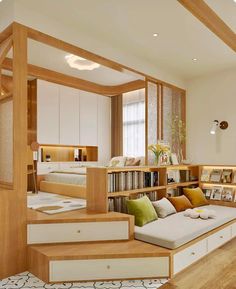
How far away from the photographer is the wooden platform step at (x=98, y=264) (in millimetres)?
2594

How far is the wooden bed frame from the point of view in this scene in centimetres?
478

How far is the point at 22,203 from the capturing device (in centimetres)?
288

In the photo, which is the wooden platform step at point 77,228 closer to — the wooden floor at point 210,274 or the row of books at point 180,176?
the wooden floor at point 210,274

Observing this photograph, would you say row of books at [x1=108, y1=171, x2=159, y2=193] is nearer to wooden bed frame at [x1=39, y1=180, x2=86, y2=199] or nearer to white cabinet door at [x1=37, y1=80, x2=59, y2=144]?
wooden bed frame at [x1=39, y1=180, x2=86, y2=199]

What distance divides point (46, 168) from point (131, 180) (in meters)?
3.11

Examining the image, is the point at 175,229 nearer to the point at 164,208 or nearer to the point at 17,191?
the point at 164,208

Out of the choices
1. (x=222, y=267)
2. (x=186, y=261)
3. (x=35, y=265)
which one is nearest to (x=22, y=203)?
(x=35, y=265)

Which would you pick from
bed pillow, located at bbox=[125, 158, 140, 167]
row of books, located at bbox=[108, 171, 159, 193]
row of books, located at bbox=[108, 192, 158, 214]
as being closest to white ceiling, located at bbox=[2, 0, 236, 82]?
row of books, located at bbox=[108, 171, 159, 193]

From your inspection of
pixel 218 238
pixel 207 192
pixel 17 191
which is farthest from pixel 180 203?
pixel 17 191

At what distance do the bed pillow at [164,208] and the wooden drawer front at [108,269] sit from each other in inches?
42.8

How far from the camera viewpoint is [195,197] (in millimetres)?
4641

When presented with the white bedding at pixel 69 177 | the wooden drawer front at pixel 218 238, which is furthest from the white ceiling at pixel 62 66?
the wooden drawer front at pixel 218 238

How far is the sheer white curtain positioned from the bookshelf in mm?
2101

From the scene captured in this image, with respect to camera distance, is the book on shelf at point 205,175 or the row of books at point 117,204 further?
the book on shelf at point 205,175
